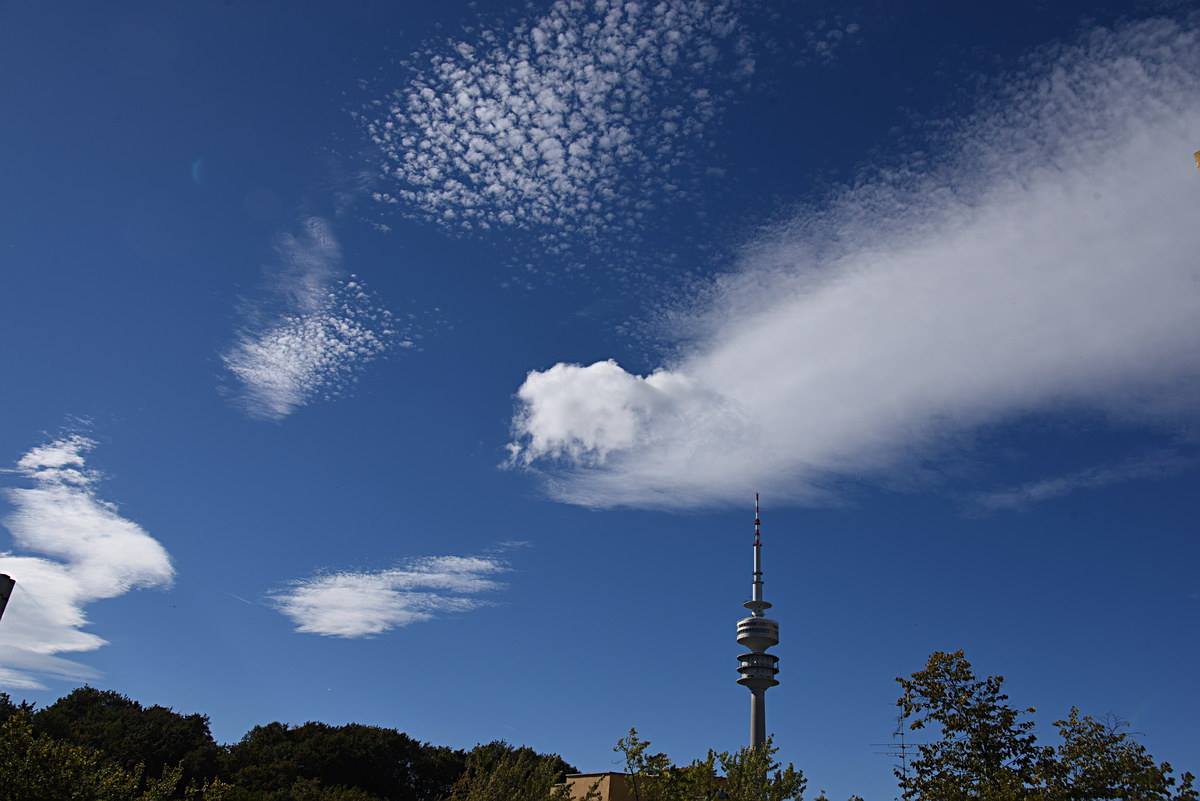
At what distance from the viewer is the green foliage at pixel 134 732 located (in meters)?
65.1

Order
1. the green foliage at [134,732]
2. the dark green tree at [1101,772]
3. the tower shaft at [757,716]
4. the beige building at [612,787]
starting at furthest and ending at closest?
the tower shaft at [757,716] < the green foliage at [134,732] < the beige building at [612,787] < the dark green tree at [1101,772]

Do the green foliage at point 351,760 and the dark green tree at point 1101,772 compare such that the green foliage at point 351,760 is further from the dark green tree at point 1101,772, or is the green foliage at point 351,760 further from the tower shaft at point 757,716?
the dark green tree at point 1101,772

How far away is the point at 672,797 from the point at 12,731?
17639 millimetres

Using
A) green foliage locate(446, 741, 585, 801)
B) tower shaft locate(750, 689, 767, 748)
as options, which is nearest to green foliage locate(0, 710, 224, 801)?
green foliage locate(446, 741, 585, 801)

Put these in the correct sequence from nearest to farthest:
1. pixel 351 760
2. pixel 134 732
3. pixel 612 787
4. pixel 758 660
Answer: pixel 612 787
pixel 134 732
pixel 351 760
pixel 758 660

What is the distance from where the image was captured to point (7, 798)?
2494 centimetres

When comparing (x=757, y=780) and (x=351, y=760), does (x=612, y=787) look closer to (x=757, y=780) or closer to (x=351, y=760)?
(x=757, y=780)

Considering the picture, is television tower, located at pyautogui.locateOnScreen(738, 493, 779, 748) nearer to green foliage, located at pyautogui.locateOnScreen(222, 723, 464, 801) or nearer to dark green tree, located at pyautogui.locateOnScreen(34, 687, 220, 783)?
green foliage, located at pyautogui.locateOnScreen(222, 723, 464, 801)

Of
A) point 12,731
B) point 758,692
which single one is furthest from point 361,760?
point 12,731

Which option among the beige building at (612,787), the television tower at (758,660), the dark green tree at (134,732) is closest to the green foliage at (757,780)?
the beige building at (612,787)

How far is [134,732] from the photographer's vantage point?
68.0 meters

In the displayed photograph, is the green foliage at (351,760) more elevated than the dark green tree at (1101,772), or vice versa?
the green foliage at (351,760)

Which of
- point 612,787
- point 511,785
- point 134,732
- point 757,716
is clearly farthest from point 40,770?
point 757,716

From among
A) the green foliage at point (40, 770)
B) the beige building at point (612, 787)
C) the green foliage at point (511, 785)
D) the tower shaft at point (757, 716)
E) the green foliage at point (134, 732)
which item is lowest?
the green foliage at point (40, 770)
